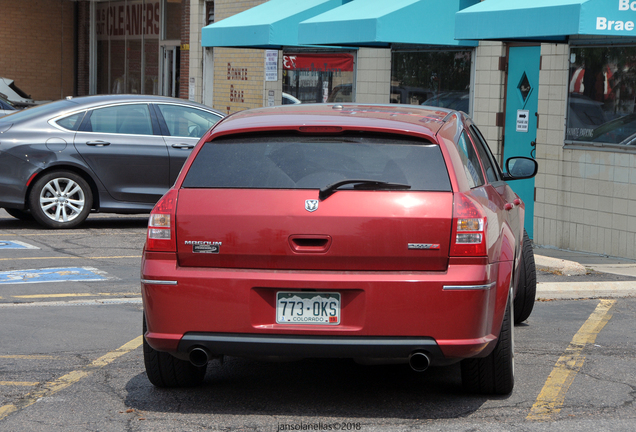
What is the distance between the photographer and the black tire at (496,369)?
16.0 feet

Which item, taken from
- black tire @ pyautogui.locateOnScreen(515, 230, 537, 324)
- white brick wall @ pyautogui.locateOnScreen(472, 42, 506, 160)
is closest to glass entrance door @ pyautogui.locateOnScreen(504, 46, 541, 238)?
white brick wall @ pyautogui.locateOnScreen(472, 42, 506, 160)

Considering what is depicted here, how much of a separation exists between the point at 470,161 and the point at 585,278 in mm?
4383

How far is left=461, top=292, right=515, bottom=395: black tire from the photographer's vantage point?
4.86m

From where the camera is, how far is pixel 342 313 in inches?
175

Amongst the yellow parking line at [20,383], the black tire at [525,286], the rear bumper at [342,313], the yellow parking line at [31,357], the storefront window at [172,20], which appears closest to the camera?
the rear bumper at [342,313]

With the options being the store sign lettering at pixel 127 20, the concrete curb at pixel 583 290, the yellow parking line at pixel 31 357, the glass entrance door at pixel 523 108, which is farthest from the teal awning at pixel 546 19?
the store sign lettering at pixel 127 20

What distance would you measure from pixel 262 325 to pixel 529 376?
1916 millimetres

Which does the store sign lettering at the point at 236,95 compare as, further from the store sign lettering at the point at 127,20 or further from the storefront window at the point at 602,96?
the storefront window at the point at 602,96

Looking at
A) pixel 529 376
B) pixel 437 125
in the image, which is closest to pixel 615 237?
pixel 529 376

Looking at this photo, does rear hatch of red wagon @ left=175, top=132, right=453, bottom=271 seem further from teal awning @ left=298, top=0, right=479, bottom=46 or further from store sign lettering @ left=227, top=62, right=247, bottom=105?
store sign lettering @ left=227, top=62, right=247, bottom=105

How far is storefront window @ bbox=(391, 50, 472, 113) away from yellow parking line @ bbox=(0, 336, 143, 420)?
8.09 m

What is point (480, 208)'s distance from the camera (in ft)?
15.0

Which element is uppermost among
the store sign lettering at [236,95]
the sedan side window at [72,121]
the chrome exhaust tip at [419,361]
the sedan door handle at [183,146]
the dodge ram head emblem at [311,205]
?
the store sign lettering at [236,95]

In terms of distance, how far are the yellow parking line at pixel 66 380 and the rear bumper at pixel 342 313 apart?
938 mm
